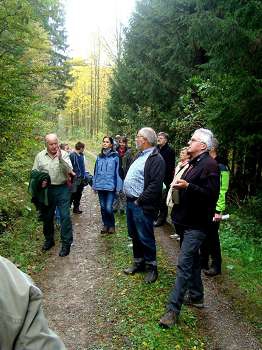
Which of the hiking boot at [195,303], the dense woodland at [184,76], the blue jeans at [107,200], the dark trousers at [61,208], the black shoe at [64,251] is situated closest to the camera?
the hiking boot at [195,303]

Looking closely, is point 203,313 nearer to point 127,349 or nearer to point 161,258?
point 127,349

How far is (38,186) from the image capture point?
277 inches

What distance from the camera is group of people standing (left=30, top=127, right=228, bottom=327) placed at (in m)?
4.84

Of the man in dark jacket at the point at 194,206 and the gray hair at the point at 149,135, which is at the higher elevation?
the gray hair at the point at 149,135

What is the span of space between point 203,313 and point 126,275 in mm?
1581

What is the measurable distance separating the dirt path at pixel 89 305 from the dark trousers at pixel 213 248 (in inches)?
12.3

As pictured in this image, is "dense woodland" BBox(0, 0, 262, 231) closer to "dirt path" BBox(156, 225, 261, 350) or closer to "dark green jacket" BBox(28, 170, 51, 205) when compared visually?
"dark green jacket" BBox(28, 170, 51, 205)

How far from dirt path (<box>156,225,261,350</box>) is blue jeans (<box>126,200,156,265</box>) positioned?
1017mm

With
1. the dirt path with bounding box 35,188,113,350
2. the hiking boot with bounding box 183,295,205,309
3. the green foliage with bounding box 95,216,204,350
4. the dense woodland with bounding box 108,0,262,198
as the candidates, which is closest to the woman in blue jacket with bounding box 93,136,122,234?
the dirt path with bounding box 35,188,113,350

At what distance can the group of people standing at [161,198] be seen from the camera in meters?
4.84

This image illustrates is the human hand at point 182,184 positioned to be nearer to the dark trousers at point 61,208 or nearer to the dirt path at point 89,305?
the dirt path at point 89,305

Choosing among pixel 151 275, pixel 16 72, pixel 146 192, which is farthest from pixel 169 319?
pixel 16 72

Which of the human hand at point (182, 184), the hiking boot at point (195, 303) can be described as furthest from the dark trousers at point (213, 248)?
the human hand at point (182, 184)

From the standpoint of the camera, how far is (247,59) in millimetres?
7445
